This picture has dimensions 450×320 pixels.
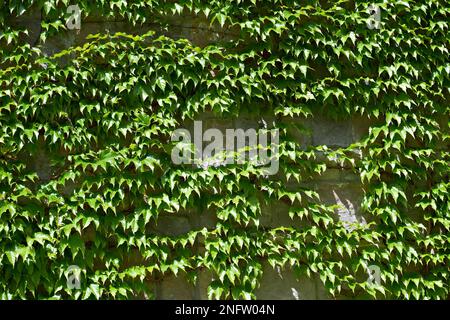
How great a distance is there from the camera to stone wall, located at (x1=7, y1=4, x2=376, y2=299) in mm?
3303

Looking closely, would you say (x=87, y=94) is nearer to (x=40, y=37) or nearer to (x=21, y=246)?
(x=40, y=37)

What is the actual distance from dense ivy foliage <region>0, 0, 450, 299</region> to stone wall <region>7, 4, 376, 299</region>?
Answer: 46 mm

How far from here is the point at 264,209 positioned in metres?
3.41

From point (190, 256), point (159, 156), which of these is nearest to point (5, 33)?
point (159, 156)

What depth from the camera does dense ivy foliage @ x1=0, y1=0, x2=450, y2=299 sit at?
3.17 m

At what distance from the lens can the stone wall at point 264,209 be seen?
330 centimetres

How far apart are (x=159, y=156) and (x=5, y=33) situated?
3.53ft

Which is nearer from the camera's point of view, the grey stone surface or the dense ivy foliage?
the dense ivy foliage

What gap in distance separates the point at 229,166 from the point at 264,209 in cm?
33

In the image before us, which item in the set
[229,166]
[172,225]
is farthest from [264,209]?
[172,225]

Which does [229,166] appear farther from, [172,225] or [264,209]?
[172,225]

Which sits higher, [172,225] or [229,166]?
[229,166]

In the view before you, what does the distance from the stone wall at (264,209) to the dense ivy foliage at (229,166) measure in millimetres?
46

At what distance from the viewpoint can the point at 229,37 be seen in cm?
351
